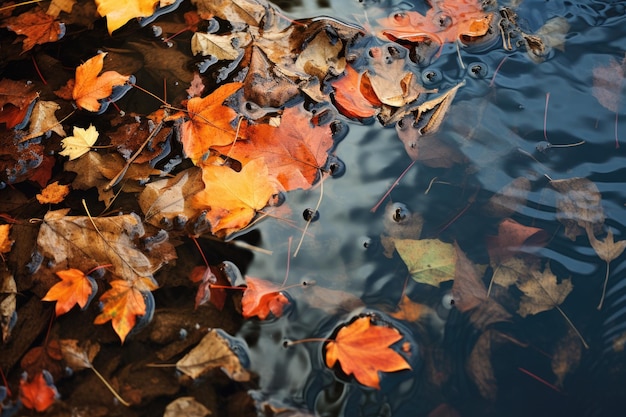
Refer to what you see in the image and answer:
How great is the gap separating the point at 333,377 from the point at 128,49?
1.50 meters

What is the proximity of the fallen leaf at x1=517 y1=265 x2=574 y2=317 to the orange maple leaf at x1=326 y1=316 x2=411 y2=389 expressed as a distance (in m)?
0.40

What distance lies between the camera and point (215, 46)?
207 centimetres

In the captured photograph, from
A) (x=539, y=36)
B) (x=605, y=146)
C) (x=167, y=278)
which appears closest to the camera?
(x=167, y=278)

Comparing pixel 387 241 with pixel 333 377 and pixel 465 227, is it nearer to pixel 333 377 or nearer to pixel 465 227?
pixel 465 227

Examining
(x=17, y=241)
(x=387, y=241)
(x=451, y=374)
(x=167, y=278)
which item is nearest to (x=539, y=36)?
(x=387, y=241)

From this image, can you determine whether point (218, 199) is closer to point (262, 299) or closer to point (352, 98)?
point (262, 299)

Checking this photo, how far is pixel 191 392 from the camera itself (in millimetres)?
1481

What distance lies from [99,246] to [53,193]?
30cm

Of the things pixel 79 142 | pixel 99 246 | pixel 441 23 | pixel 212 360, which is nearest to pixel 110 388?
pixel 212 360

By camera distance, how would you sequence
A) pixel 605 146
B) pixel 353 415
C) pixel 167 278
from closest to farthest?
pixel 353 415 < pixel 167 278 < pixel 605 146

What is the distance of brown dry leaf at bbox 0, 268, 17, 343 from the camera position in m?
1.58

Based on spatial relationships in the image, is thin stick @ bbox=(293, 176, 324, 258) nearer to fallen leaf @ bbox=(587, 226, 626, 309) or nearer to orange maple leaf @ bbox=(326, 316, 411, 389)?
orange maple leaf @ bbox=(326, 316, 411, 389)

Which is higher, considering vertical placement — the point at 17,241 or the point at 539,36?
the point at 539,36

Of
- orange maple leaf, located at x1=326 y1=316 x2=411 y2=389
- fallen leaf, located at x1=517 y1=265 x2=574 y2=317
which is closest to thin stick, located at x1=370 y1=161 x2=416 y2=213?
orange maple leaf, located at x1=326 y1=316 x2=411 y2=389
